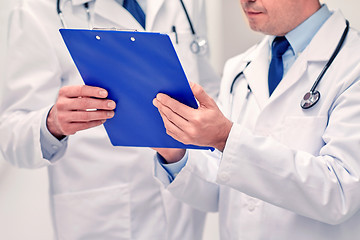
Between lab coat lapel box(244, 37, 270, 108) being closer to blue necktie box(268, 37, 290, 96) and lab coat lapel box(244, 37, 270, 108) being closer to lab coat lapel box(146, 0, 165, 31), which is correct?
blue necktie box(268, 37, 290, 96)

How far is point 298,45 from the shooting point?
1286 mm

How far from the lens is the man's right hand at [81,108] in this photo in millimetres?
1059

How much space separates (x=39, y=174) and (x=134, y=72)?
52.8 inches

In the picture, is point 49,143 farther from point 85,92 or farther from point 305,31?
point 305,31

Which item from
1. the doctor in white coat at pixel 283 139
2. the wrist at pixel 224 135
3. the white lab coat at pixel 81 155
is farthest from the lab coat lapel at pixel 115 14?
the wrist at pixel 224 135

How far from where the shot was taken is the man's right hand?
1059mm

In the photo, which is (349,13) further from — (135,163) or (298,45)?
(135,163)

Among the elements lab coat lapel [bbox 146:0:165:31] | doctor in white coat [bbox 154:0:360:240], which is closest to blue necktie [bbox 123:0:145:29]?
lab coat lapel [bbox 146:0:165:31]

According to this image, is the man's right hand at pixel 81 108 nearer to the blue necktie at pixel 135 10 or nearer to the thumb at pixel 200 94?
the thumb at pixel 200 94

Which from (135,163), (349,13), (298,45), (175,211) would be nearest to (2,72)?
(135,163)

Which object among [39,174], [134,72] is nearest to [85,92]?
[134,72]

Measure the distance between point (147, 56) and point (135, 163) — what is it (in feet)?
1.90

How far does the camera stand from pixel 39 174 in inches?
85.4

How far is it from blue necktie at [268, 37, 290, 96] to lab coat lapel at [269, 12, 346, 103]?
6 cm
